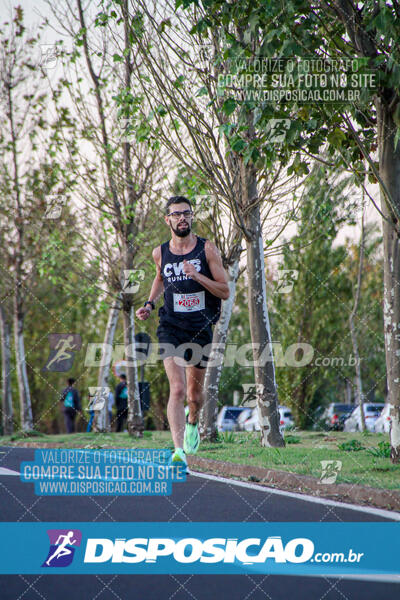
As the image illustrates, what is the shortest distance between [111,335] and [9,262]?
4.78 meters

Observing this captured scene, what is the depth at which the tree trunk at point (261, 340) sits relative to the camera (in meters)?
10.5

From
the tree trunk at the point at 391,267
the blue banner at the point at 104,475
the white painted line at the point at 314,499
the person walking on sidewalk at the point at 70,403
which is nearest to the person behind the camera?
Answer: the white painted line at the point at 314,499

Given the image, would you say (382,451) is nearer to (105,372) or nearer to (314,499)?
(314,499)

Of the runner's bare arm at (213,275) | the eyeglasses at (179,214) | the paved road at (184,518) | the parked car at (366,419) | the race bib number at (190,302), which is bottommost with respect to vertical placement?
the parked car at (366,419)

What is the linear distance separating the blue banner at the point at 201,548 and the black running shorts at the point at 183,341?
7.96 ft

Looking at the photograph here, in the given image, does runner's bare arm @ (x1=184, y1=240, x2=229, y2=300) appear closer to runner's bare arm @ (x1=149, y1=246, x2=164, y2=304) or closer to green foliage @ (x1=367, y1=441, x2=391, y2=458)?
runner's bare arm @ (x1=149, y1=246, x2=164, y2=304)

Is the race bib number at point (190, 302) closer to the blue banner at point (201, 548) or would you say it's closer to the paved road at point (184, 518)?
the paved road at point (184, 518)

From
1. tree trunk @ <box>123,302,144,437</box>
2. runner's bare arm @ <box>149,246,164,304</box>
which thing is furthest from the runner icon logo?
tree trunk @ <box>123,302,144,437</box>

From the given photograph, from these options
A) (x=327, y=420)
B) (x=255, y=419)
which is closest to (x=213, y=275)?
(x=327, y=420)

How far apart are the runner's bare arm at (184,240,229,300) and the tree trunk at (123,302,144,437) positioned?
941cm

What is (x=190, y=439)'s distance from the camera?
23.4ft

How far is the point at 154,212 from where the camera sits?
1686cm

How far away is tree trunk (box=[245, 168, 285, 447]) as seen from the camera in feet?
34.6

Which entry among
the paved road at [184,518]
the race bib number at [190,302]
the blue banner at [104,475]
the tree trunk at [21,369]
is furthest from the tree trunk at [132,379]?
the race bib number at [190,302]
